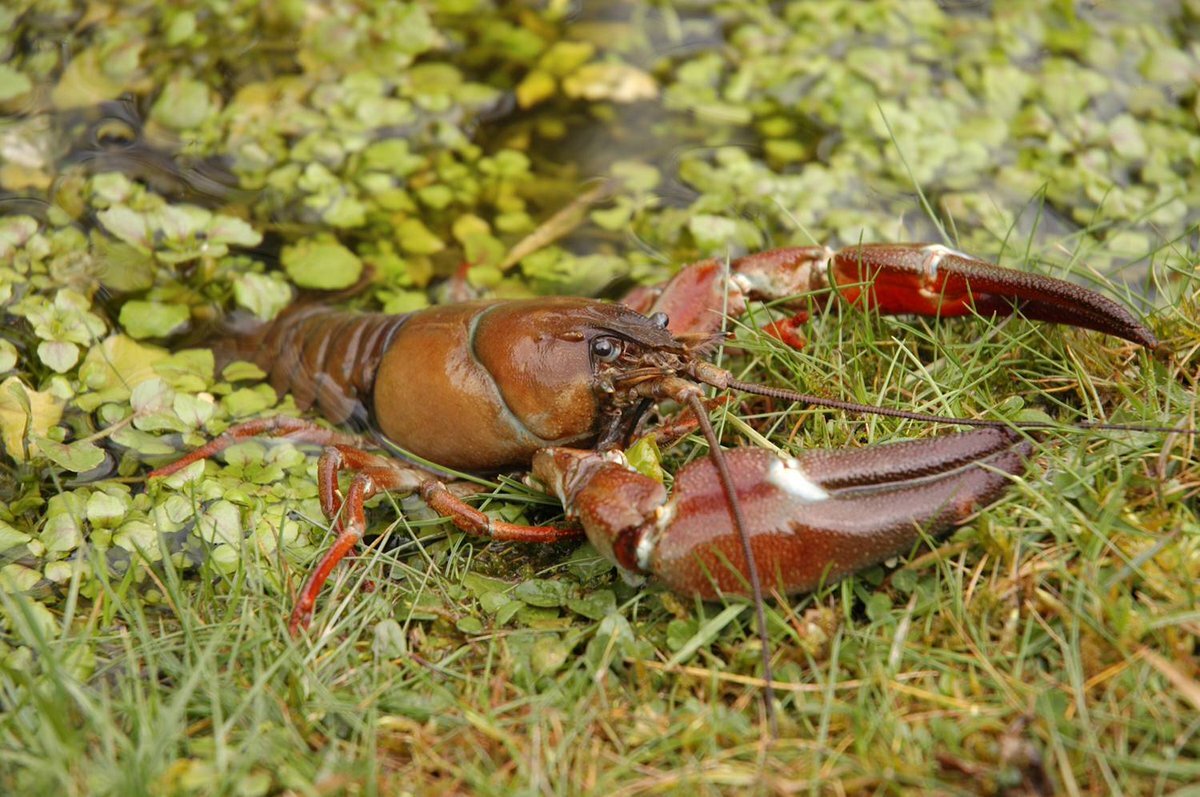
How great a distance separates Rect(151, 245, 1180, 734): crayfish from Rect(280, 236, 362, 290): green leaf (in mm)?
205

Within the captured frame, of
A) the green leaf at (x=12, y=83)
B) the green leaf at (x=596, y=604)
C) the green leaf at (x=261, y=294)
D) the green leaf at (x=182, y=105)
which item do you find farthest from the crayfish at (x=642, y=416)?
the green leaf at (x=12, y=83)

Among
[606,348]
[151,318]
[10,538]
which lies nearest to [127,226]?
[151,318]

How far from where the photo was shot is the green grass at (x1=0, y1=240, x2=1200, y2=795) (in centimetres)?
264

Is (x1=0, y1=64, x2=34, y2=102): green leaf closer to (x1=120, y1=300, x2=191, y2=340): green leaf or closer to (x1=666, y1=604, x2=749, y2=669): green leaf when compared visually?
(x1=120, y1=300, x2=191, y2=340): green leaf

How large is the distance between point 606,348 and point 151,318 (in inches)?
93.2

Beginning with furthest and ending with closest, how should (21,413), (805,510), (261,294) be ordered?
(261,294), (21,413), (805,510)

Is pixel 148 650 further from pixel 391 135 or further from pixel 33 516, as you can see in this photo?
pixel 391 135

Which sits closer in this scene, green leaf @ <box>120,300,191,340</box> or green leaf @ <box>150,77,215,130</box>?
green leaf @ <box>120,300,191,340</box>

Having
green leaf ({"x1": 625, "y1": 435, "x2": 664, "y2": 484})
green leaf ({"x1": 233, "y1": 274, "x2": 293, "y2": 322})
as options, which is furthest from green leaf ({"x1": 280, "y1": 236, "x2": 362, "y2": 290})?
green leaf ({"x1": 625, "y1": 435, "x2": 664, "y2": 484})

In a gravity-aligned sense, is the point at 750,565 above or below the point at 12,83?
below

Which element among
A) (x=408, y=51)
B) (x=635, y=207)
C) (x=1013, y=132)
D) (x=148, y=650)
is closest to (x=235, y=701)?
(x=148, y=650)

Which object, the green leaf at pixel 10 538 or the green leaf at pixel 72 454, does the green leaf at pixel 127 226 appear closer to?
the green leaf at pixel 72 454

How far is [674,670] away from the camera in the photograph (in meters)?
3.01

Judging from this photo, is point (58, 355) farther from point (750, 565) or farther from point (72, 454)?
point (750, 565)
